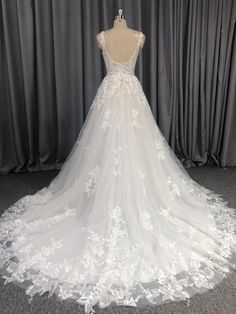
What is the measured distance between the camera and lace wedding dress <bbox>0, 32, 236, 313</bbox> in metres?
1.75

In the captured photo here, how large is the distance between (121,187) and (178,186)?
54cm

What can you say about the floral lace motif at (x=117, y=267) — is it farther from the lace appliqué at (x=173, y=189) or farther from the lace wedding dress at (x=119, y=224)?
the lace appliqué at (x=173, y=189)

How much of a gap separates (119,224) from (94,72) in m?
1.89

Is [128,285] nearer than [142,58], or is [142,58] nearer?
[128,285]

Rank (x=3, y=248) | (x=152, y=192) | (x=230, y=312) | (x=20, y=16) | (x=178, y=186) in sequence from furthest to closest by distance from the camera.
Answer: (x=20, y=16), (x=178, y=186), (x=152, y=192), (x=3, y=248), (x=230, y=312)

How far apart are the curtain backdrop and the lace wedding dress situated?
105 cm

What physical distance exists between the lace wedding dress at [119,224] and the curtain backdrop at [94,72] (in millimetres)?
1052

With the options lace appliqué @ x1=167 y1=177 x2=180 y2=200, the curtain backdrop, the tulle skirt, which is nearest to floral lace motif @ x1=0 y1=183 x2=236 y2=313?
the tulle skirt

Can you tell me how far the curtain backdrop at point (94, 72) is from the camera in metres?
3.26

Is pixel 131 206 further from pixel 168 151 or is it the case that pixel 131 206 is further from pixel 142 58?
pixel 142 58

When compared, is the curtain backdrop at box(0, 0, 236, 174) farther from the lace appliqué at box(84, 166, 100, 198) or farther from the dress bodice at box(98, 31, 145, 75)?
the lace appliqué at box(84, 166, 100, 198)

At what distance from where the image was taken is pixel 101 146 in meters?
2.27

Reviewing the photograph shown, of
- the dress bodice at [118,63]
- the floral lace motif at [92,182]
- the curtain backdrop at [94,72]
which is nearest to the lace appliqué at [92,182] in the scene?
the floral lace motif at [92,182]

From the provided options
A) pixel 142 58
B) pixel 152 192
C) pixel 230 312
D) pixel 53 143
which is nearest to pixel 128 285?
pixel 230 312
